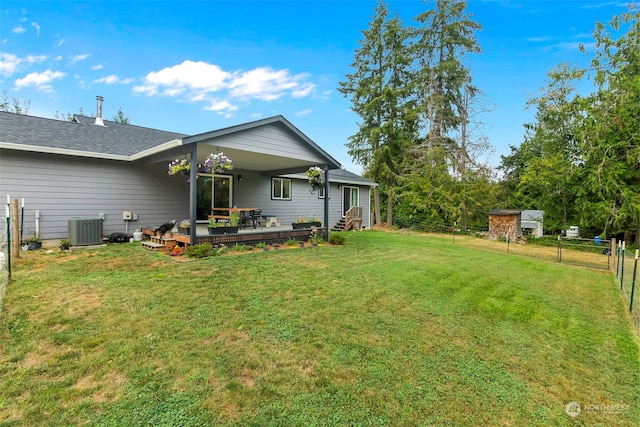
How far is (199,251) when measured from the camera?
21.1 ft

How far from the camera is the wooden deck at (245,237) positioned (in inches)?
283

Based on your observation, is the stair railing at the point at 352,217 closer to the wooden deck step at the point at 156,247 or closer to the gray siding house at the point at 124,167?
the gray siding house at the point at 124,167

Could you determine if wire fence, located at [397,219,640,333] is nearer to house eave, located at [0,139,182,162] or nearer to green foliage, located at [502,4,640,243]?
green foliage, located at [502,4,640,243]

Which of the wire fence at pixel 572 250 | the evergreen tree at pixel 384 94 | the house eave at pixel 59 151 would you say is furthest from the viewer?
the evergreen tree at pixel 384 94

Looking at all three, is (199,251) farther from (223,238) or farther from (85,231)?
(85,231)

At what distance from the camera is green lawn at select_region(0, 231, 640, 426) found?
206 centimetres

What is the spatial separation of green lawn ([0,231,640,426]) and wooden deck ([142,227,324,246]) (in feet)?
6.22

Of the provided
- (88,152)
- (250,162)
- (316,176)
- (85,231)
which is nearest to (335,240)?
(316,176)

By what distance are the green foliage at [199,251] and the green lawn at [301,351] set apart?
3.41 feet

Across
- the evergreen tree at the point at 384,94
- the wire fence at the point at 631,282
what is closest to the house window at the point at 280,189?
the evergreen tree at the point at 384,94

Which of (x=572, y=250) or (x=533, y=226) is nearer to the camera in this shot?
(x=572, y=250)

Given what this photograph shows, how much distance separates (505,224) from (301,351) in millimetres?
14615

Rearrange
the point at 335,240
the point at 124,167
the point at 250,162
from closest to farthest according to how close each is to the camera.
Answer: the point at 124,167, the point at 335,240, the point at 250,162

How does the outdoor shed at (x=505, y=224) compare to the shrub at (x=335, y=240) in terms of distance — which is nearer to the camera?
the shrub at (x=335, y=240)
